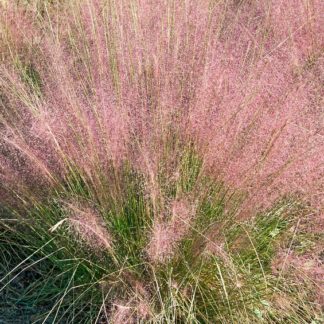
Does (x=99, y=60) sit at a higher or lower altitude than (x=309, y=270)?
higher

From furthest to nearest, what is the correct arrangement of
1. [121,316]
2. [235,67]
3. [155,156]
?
1. [235,67]
2. [155,156]
3. [121,316]

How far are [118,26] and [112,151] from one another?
0.70 metres

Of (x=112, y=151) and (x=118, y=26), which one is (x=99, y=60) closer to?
(x=118, y=26)

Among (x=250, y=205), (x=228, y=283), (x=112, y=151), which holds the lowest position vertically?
(x=228, y=283)

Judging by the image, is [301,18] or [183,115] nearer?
[183,115]

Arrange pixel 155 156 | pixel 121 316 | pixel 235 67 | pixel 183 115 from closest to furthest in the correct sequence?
1. pixel 121 316
2. pixel 155 156
3. pixel 183 115
4. pixel 235 67

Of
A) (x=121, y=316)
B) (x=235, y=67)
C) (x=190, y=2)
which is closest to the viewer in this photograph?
(x=121, y=316)

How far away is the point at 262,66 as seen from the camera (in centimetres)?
245

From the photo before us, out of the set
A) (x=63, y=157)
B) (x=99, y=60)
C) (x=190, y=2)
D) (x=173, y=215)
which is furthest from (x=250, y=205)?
(x=190, y=2)

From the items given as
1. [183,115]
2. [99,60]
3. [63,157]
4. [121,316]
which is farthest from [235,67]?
[121,316]

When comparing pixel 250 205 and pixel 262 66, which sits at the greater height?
pixel 262 66

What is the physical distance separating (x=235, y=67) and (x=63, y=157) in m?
0.75

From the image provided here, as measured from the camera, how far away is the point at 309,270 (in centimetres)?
213

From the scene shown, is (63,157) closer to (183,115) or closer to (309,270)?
(183,115)
